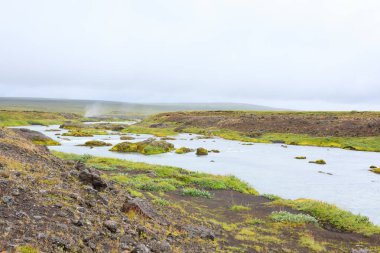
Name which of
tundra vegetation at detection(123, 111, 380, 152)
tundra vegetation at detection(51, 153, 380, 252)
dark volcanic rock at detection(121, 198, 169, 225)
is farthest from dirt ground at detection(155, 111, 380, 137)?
dark volcanic rock at detection(121, 198, 169, 225)

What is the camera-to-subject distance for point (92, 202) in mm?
15594

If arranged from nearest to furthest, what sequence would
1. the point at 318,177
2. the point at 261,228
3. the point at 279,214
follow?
Answer: the point at 261,228
the point at 279,214
the point at 318,177

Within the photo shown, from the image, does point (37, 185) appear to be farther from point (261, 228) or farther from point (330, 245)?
point (330, 245)

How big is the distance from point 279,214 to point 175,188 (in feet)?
32.5

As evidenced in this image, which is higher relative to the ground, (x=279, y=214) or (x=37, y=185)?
(x=37, y=185)

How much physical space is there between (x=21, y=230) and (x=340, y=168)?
46764 mm

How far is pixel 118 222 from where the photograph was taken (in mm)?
14180

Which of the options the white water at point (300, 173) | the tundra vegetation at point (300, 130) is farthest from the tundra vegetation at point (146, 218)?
the tundra vegetation at point (300, 130)

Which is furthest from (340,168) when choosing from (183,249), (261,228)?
(183,249)

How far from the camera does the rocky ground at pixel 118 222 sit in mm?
10984

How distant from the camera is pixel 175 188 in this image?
28969mm

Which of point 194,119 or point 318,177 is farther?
point 194,119

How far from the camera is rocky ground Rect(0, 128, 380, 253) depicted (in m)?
11.0

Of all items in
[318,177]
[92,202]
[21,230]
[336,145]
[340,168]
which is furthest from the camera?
[336,145]
